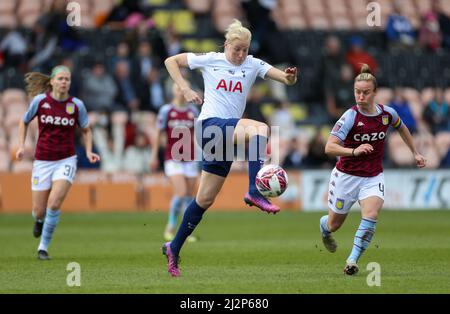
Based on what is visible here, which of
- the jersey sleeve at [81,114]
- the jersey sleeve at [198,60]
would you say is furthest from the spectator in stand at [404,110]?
the jersey sleeve at [198,60]

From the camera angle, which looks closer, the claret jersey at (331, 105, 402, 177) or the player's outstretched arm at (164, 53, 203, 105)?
the player's outstretched arm at (164, 53, 203, 105)

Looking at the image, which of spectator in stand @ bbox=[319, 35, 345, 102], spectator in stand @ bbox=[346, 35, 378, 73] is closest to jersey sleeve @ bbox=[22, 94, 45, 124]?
spectator in stand @ bbox=[319, 35, 345, 102]

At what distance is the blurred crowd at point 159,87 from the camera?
24203 mm

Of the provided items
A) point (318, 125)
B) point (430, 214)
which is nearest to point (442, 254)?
point (430, 214)

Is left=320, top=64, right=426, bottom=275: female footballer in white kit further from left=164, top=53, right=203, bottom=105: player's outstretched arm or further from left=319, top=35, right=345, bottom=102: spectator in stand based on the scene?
left=319, top=35, right=345, bottom=102: spectator in stand

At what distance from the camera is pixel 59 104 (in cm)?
1386

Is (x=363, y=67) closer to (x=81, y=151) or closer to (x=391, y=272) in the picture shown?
(x=391, y=272)

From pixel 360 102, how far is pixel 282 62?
50.7ft

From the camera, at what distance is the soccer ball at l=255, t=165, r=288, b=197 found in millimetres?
10711

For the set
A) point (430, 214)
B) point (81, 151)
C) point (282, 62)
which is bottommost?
point (430, 214)

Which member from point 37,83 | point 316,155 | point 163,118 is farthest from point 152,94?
point 37,83

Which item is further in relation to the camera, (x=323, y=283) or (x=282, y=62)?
(x=282, y=62)

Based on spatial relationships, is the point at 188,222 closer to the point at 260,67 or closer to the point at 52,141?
the point at 260,67

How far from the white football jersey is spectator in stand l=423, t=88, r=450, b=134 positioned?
16137mm
